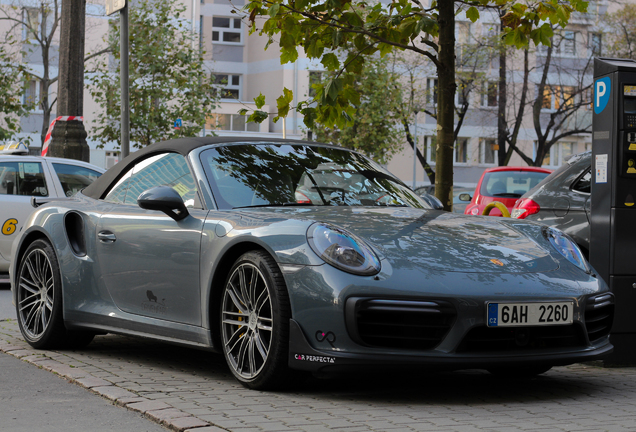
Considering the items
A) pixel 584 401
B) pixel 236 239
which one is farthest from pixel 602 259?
pixel 236 239

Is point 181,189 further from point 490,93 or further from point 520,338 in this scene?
point 490,93

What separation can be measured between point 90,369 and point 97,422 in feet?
4.77

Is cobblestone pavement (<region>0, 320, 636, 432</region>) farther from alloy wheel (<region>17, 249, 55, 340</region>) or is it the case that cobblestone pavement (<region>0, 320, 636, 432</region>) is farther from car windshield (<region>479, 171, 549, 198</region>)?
car windshield (<region>479, 171, 549, 198</region>)

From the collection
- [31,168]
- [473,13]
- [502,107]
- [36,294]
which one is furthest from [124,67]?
[502,107]

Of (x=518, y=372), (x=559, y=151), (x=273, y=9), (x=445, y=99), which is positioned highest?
(x=559, y=151)

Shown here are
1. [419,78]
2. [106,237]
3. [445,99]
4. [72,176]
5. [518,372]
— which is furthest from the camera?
[419,78]

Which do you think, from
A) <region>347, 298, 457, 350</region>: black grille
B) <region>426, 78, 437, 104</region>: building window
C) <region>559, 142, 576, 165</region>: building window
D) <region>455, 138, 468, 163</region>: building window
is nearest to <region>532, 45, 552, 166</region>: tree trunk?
<region>426, 78, 437, 104</region>: building window

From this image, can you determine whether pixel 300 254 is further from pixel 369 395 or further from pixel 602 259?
pixel 602 259

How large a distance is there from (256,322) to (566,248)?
5.74 feet

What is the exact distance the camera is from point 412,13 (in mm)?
8422

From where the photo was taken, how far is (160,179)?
19.6 ft

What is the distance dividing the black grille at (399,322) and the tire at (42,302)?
270 cm

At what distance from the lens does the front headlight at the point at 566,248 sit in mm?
5055

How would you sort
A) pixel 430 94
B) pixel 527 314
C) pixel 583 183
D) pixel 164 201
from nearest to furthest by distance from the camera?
pixel 527 314, pixel 164 201, pixel 583 183, pixel 430 94
